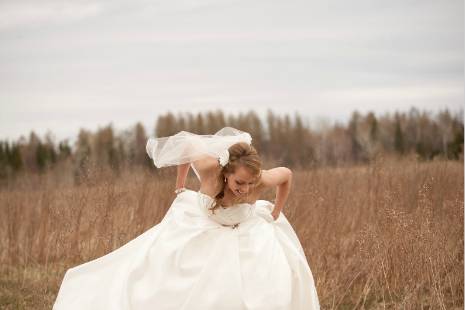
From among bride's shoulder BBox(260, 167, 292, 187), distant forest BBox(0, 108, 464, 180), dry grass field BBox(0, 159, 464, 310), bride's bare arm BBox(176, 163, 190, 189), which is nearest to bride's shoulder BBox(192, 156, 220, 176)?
bride's bare arm BBox(176, 163, 190, 189)

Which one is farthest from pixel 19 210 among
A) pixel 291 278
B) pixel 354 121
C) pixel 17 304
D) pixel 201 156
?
pixel 354 121

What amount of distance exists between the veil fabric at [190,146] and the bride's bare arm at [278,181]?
0.83 feet

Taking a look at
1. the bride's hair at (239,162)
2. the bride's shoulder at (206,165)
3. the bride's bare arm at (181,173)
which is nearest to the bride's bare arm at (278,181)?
the bride's hair at (239,162)

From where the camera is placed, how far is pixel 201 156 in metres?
3.83

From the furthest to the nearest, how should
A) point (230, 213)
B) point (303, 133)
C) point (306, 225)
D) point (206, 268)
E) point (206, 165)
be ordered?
point (303, 133) → point (306, 225) → point (206, 165) → point (230, 213) → point (206, 268)

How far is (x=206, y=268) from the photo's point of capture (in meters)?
3.45

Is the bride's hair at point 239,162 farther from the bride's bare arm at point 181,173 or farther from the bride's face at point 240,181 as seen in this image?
the bride's bare arm at point 181,173

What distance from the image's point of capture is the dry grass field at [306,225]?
5031mm

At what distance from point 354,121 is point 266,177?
28204 millimetres

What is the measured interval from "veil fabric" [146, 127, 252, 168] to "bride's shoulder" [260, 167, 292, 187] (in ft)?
0.79

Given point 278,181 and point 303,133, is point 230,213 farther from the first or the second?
point 303,133

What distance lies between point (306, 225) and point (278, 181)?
267cm

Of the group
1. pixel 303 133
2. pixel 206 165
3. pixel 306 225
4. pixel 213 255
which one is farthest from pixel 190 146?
pixel 303 133

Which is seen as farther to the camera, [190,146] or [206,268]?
[190,146]
